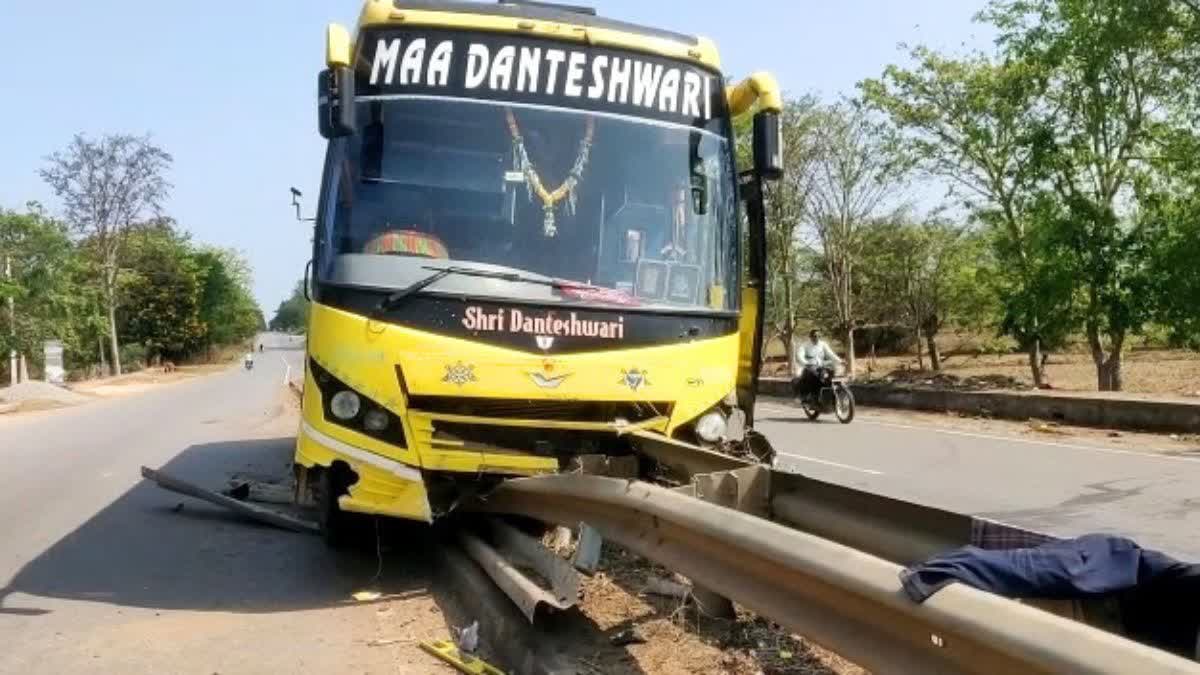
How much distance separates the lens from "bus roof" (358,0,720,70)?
6.25m

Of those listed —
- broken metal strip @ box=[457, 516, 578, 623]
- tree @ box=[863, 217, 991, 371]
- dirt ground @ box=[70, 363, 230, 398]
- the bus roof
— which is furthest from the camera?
dirt ground @ box=[70, 363, 230, 398]

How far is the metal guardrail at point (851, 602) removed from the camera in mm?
2088

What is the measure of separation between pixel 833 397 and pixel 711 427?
1351 cm

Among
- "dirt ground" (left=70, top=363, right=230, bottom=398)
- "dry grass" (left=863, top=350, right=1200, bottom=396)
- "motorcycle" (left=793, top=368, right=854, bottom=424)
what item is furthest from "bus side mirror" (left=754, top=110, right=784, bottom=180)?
"dirt ground" (left=70, top=363, right=230, bottom=398)

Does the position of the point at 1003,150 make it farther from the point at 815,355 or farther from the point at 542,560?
the point at 542,560

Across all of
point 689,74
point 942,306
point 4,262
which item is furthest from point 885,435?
point 4,262

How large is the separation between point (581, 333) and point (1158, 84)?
1872 cm

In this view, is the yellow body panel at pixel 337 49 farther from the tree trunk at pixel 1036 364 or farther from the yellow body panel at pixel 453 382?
the tree trunk at pixel 1036 364

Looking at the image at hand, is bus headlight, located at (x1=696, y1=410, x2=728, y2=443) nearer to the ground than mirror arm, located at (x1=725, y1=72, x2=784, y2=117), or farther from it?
nearer to the ground

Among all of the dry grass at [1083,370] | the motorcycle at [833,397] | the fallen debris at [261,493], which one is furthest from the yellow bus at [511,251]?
the dry grass at [1083,370]

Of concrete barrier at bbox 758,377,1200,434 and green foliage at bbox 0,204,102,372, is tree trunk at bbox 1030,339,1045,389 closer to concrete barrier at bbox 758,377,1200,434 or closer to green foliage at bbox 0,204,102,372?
concrete barrier at bbox 758,377,1200,434

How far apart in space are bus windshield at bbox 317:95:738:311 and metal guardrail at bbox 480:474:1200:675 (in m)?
1.82

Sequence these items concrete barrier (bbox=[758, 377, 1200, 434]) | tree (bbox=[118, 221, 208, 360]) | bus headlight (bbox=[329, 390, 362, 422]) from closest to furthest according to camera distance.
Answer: bus headlight (bbox=[329, 390, 362, 422]) < concrete barrier (bbox=[758, 377, 1200, 434]) < tree (bbox=[118, 221, 208, 360])

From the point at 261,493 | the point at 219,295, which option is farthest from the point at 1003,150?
the point at 219,295
